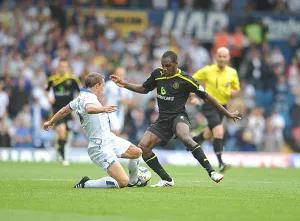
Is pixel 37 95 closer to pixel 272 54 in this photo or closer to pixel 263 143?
pixel 263 143

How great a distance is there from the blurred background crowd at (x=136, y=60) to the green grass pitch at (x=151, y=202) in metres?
11.7

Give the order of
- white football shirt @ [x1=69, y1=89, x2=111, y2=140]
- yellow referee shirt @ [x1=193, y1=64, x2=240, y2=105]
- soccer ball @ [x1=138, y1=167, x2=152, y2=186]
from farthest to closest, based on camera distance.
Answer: yellow referee shirt @ [x1=193, y1=64, x2=240, y2=105] → soccer ball @ [x1=138, y1=167, x2=152, y2=186] → white football shirt @ [x1=69, y1=89, x2=111, y2=140]

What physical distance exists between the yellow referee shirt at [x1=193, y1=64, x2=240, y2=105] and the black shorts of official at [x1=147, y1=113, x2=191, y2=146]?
435 cm

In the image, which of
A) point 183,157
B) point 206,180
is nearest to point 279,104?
point 183,157

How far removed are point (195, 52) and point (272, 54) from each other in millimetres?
3383

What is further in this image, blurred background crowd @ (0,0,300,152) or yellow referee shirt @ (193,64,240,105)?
blurred background crowd @ (0,0,300,152)

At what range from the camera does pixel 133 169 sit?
43.2ft

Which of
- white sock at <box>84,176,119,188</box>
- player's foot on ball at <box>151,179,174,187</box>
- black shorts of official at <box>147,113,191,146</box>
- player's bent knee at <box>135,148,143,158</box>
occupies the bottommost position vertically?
player's foot on ball at <box>151,179,174,187</box>

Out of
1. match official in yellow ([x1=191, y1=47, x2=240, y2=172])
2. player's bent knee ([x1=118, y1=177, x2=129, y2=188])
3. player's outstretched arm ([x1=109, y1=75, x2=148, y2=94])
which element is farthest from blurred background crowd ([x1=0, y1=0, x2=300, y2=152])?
player's bent knee ([x1=118, y1=177, x2=129, y2=188])

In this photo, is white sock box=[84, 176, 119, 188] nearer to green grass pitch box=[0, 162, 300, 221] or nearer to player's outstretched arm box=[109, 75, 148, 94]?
green grass pitch box=[0, 162, 300, 221]

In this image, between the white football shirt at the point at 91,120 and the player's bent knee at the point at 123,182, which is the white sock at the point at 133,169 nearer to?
the player's bent knee at the point at 123,182

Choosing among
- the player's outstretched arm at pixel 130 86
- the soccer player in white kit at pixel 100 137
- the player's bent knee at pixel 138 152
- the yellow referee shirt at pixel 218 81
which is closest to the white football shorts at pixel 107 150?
the soccer player in white kit at pixel 100 137

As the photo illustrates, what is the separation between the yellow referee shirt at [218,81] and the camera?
17.8 meters

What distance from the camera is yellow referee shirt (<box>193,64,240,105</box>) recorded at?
58.5 feet
